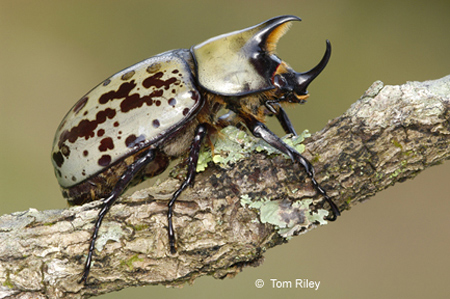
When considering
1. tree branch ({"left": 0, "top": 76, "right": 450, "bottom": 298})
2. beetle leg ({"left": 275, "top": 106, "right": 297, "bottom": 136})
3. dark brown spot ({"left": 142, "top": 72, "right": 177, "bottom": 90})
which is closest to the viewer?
tree branch ({"left": 0, "top": 76, "right": 450, "bottom": 298})

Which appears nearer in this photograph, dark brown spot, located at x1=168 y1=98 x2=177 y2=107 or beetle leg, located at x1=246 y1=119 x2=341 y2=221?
beetle leg, located at x1=246 y1=119 x2=341 y2=221

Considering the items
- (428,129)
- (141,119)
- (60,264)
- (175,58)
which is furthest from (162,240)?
(428,129)

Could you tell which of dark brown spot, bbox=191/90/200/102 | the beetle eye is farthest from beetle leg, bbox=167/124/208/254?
the beetle eye

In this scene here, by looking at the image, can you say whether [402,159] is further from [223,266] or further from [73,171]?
[73,171]

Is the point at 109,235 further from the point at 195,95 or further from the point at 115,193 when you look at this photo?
the point at 195,95

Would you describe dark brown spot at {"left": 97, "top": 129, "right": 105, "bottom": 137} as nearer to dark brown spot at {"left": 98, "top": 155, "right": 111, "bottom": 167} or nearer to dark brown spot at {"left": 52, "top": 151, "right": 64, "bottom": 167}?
dark brown spot at {"left": 98, "top": 155, "right": 111, "bottom": 167}

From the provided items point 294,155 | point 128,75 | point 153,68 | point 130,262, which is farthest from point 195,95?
point 130,262
